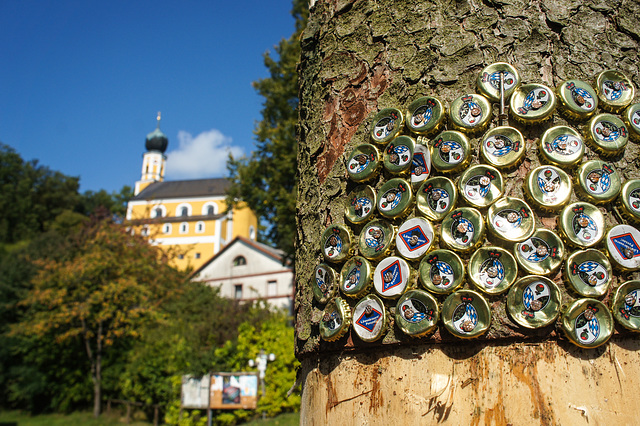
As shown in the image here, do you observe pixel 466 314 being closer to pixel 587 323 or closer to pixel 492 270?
pixel 492 270

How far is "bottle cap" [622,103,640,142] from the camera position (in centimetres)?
148

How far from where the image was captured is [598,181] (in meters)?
1.43

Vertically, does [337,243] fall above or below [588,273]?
above

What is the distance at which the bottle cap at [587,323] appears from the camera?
4.24ft

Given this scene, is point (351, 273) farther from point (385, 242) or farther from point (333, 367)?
point (333, 367)

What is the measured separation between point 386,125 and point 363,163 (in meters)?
0.15

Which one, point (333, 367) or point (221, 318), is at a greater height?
point (221, 318)

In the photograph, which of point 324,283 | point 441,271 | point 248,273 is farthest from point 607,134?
point 248,273

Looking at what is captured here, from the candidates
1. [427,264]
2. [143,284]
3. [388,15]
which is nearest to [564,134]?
[427,264]

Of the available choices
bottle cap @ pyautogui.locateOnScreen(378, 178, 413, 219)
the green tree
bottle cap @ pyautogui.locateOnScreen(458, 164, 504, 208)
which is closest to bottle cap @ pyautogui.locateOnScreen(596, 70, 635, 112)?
bottle cap @ pyautogui.locateOnScreen(458, 164, 504, 208)

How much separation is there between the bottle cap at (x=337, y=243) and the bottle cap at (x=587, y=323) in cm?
65

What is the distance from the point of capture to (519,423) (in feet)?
4.13

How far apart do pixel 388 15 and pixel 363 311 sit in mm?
1047

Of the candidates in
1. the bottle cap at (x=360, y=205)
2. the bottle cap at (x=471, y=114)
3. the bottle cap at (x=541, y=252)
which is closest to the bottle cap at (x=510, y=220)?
the bottle cap at (x=541, y=252)
